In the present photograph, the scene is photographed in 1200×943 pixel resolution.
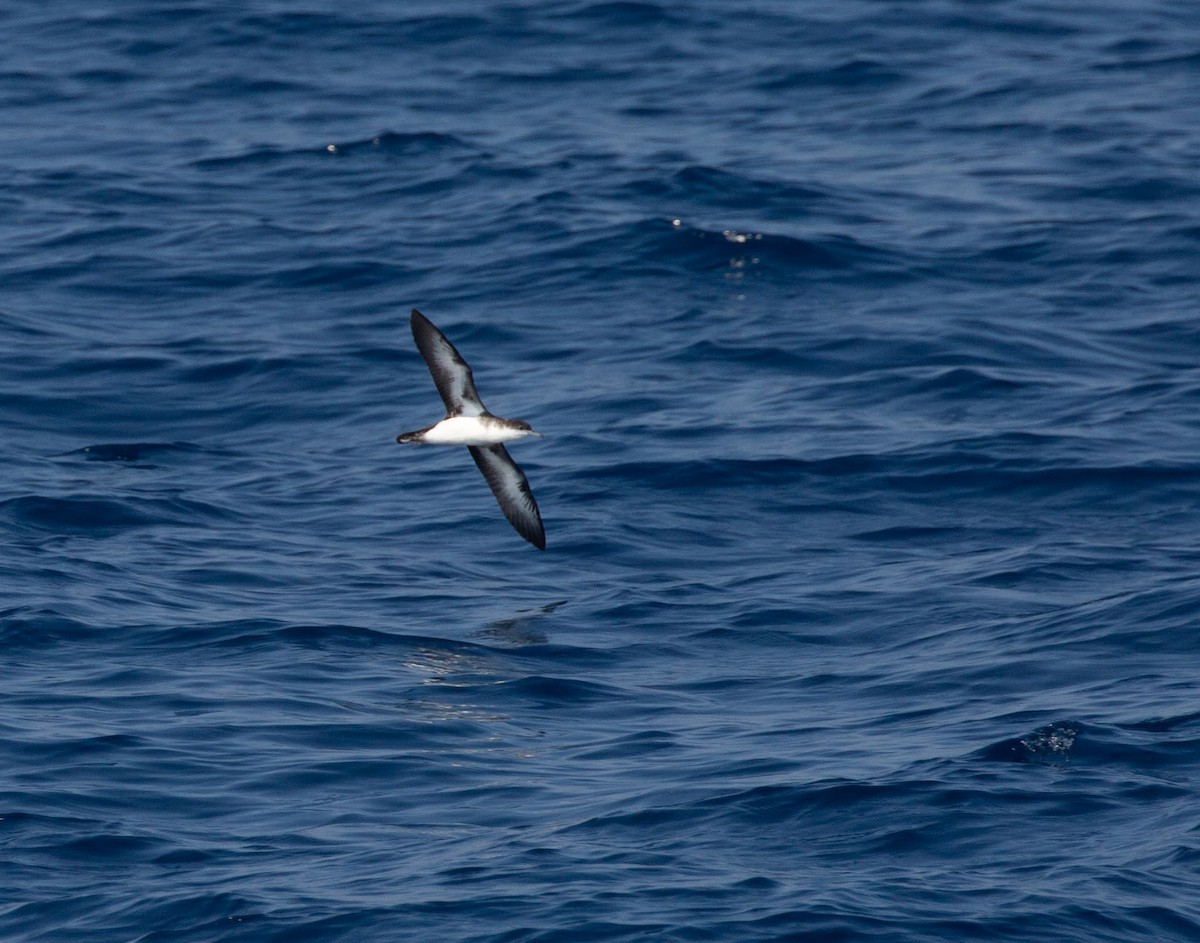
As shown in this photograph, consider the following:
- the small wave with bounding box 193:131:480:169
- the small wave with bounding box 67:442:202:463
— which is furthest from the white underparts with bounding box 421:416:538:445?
the small wave with bounding box 193:131:480:169

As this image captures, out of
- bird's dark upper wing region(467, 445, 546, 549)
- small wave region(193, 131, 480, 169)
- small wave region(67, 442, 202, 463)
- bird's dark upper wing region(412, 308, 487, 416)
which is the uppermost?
bird's dark upper wing region(412, 308, 487, 416)

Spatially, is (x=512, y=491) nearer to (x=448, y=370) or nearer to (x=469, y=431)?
(x=469, y=431)

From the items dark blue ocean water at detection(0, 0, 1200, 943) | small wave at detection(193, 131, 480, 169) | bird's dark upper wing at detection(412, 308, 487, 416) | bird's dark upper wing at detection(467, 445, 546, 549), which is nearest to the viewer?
dark blue ocean water at detection(0, 0, 1200, 943)

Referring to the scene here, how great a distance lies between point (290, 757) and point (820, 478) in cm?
589

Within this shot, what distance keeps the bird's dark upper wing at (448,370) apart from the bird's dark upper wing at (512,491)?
2.50ft

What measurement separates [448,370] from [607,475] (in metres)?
3.59

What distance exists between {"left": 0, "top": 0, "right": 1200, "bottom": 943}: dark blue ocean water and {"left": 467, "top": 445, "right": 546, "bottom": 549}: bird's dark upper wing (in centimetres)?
57

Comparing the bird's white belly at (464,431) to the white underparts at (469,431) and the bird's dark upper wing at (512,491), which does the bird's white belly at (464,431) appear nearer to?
the white underparts at (469,431)

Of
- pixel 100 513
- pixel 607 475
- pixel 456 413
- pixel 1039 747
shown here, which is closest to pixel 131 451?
pixel 100 513

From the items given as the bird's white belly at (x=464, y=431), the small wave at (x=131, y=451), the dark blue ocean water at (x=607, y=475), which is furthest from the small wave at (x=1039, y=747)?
the small wave at (x=131, y=451)

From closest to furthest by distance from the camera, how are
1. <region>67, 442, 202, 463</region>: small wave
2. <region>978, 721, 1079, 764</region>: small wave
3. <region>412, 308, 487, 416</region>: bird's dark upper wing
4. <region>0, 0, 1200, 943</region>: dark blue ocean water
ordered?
1. <region>0, 0, 1200, 943</region>: dark blue ocean water
2. <region>978, 721, 1079, 764</region>: small wave
3. <region>412, 308, 487, 416</region>: bird's dark upper wing
4. <region>67, 442, 202, 463</region>: small wave

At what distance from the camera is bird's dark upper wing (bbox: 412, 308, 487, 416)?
466 inches

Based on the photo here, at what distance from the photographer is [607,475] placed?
15422 mm

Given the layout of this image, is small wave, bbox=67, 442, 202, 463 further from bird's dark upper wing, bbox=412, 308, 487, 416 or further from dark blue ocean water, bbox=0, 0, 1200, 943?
bird's dark upper wing, bbox=412, 308, 487, 416
